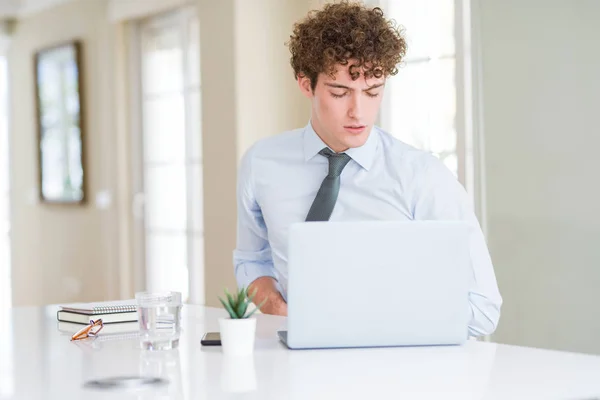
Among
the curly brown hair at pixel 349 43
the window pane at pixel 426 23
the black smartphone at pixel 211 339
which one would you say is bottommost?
the black smartphone at pixel 211 339

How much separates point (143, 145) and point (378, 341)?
182 inches

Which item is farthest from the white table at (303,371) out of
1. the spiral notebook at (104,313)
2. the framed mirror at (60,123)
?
the framed mirror at (60,123)

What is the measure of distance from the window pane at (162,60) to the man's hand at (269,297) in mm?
3383

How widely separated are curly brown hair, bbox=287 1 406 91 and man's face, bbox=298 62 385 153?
0.07ft

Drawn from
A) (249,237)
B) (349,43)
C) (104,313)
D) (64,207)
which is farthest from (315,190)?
(64,207)

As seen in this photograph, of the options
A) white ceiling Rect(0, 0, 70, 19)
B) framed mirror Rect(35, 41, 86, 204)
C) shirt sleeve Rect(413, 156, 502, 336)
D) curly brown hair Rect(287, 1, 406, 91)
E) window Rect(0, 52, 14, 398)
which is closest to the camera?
shirt sleeve Rect(413, 156, 502, 336)

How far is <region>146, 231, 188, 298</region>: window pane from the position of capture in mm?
5742

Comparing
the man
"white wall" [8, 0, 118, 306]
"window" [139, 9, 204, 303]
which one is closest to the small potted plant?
the man

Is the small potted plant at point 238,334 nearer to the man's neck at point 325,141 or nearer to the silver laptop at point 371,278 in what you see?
the silver laptop at point 371,278

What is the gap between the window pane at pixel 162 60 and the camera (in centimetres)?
574

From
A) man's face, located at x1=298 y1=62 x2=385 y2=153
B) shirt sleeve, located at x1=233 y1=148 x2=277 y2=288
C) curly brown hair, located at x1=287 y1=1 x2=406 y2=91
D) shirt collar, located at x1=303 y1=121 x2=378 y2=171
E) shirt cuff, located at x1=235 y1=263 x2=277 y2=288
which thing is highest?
curly brown hair, located at x1=287 y1=1 x2=406 y2=91

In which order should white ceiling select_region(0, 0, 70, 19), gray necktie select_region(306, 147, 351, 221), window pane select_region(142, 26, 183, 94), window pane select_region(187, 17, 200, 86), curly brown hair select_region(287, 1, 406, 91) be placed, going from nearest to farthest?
curly brown hair select_region(287, 1, 406, 91), gray necktie select_region(306, 147, 351, 221), window pane select_region(187, 17, 200, 86), window pane select_region(142, 26, 183, 94), white ceiling select_region(0, 0, 70, 19)

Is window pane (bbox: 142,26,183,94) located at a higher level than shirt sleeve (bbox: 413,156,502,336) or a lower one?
higher

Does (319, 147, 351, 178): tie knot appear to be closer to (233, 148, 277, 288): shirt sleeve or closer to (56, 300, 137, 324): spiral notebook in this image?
(233, 148, 277, 288): shirt sleeve
